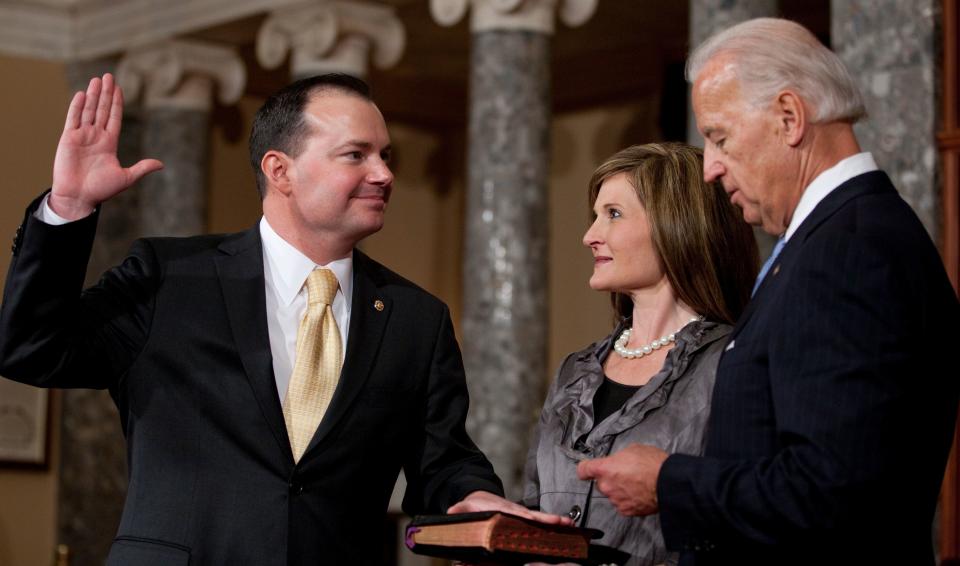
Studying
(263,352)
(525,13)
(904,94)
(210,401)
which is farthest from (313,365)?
(525,13)

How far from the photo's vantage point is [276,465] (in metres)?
3.30

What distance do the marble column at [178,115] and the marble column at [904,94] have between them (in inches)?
227

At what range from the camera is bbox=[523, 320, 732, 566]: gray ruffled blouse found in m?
3.30

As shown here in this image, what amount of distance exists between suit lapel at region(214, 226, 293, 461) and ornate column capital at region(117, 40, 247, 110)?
7.21 metres

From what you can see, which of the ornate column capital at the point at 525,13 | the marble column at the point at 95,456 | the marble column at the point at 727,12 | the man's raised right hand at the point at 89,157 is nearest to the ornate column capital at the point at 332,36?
the ornate column capital at the point at 525,13

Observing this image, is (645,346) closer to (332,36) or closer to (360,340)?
(360,340)

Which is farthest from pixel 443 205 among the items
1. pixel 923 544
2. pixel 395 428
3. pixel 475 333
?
pixel 923 544

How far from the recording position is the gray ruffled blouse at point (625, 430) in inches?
130

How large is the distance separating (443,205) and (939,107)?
7630mm

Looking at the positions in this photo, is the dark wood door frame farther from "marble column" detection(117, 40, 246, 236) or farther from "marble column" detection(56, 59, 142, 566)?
"marble column" detection(56, 59, 142, 566)

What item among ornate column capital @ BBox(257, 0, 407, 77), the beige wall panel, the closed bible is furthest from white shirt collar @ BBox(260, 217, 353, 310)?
the beige wall panel

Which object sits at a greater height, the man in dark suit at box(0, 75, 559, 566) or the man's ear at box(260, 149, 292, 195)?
the man's ear at box(260, 149, 292, 195)

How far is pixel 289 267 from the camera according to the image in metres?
3.59

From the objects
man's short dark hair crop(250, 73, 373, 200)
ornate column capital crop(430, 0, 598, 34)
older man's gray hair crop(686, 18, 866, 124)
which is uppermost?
ornate column capital crop(430, 0, 598, 34)
